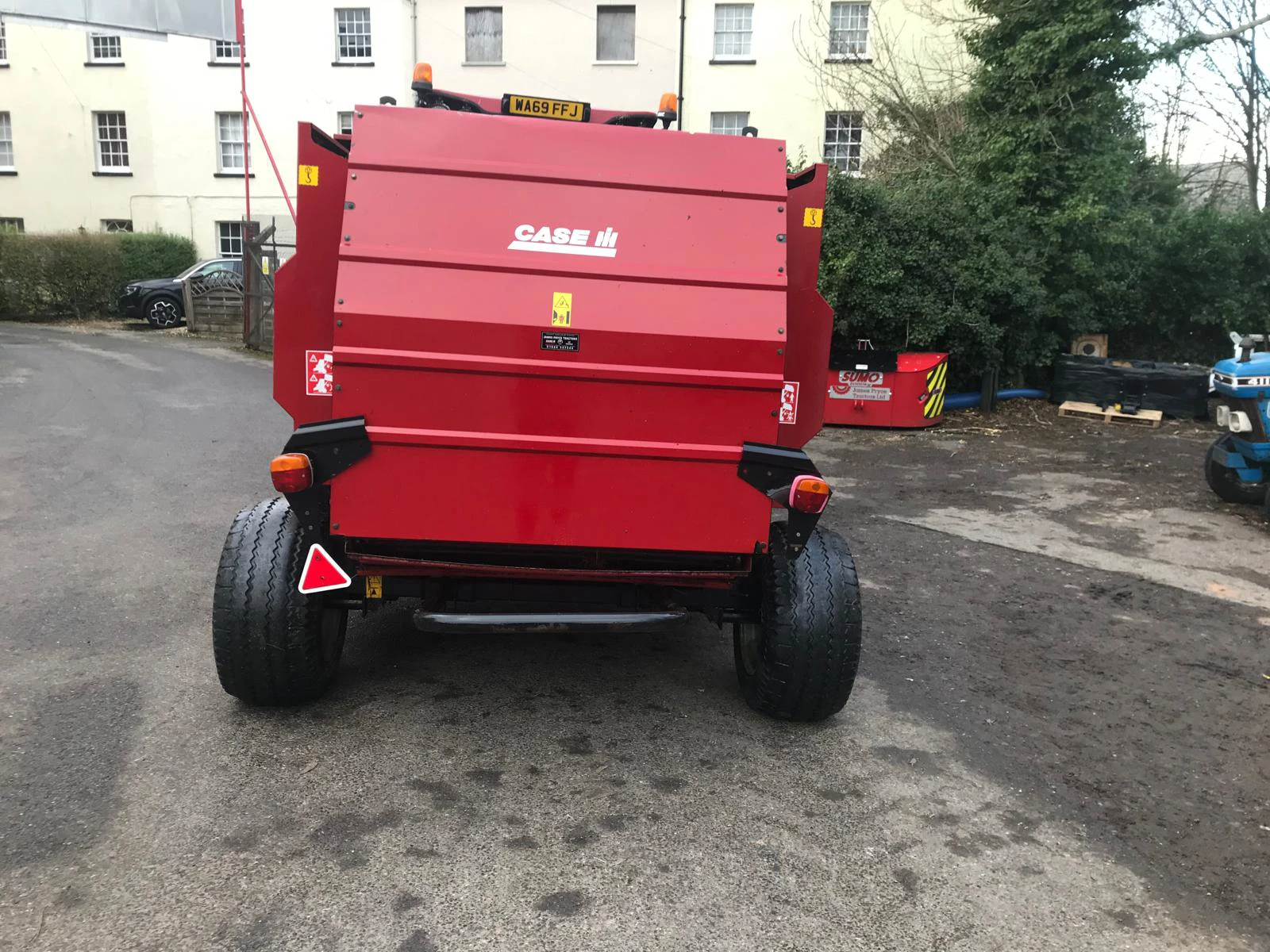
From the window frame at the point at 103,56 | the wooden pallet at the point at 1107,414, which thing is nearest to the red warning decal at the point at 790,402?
the wooden pallet at the point at 1107,414

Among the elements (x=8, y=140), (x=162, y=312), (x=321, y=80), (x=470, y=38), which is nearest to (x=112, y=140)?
(x=8, y=140)

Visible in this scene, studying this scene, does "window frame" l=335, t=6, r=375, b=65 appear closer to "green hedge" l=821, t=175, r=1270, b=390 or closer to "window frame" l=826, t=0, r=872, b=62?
"window frame" l=826, t=0, r=872, b=62

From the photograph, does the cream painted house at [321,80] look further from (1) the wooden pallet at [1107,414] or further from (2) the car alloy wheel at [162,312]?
(1) the wooden pallet at [1107,414]

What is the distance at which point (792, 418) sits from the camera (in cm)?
419

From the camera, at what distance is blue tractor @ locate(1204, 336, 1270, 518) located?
7.74 meters

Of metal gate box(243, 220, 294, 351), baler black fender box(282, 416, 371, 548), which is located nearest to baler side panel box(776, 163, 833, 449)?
baler black fender box(282, 416, 371, 548)

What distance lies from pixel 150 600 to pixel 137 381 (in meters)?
9.57

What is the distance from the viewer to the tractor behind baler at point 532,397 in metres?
3.42

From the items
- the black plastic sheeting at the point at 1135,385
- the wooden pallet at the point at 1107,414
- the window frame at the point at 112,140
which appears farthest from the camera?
the window frame at the point at 112,140

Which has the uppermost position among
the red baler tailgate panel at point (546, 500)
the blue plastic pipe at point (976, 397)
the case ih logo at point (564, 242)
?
the case ih logo at point (564, 242)

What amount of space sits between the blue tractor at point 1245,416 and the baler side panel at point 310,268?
7.10 m

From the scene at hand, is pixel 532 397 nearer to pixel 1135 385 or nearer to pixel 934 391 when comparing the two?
pixel 934 391

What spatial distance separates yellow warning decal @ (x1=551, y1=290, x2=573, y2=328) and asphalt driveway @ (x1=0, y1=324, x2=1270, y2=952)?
1627 millimetres

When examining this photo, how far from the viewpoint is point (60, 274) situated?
71.4 feet
